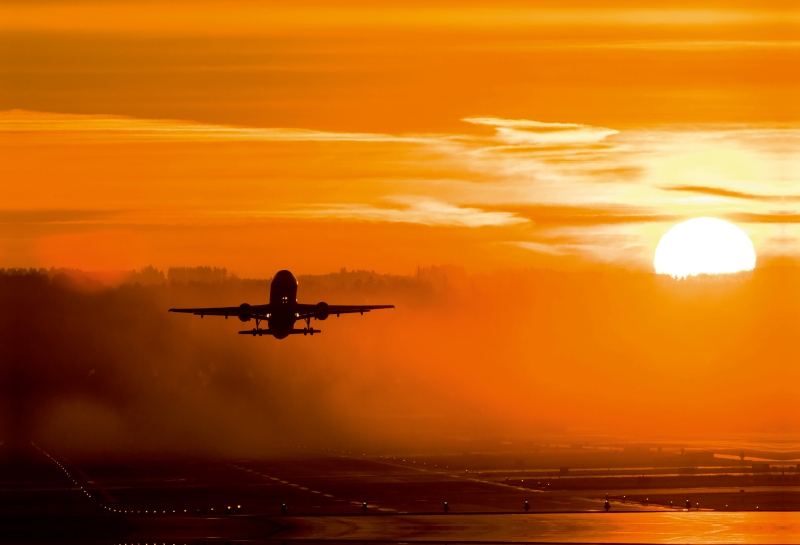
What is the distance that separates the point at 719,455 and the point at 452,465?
46167mm

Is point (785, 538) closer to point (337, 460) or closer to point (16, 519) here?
point (16, 519)

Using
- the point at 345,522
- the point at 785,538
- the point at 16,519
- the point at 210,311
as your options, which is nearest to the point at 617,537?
the point at 785,538

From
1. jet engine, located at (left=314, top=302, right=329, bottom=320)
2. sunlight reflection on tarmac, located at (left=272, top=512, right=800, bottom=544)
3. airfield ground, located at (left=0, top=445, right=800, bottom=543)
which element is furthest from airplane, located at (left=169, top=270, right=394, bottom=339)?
sunlight reflection on tarmac, located at (left=272, top=512, right=800, bottom=544)

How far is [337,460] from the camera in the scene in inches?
7564

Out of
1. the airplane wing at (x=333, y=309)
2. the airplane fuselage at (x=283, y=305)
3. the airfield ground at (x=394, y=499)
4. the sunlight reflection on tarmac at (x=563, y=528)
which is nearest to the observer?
the sunlight reflection on tarmac at (x=563, y=528)

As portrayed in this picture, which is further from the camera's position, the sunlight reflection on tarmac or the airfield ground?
the airfield ground

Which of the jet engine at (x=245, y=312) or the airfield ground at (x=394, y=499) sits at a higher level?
the jet engine at (x=245, y=312)

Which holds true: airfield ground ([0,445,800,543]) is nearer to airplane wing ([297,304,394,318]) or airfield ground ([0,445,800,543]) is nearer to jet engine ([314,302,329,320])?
jet engine ([314,302,329,320])

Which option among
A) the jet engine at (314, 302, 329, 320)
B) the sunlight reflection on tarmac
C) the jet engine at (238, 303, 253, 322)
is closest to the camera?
the sunlight reflection on tarmac

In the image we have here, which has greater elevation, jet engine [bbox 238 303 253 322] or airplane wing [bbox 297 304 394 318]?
airplane wing [bbox 297 304 394 318]

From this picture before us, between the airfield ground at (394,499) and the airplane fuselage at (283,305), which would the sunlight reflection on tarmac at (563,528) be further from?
the airplane fuselage at (283,305)

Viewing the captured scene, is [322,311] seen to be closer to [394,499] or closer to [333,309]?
[333,309]

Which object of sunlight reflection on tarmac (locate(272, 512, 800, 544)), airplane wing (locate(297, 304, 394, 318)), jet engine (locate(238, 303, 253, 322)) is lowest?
sunlight reflection on tarmac (locate(272, 512, 800, 544))

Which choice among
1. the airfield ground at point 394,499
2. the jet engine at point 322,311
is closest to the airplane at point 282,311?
the jet engine at point 322,311
